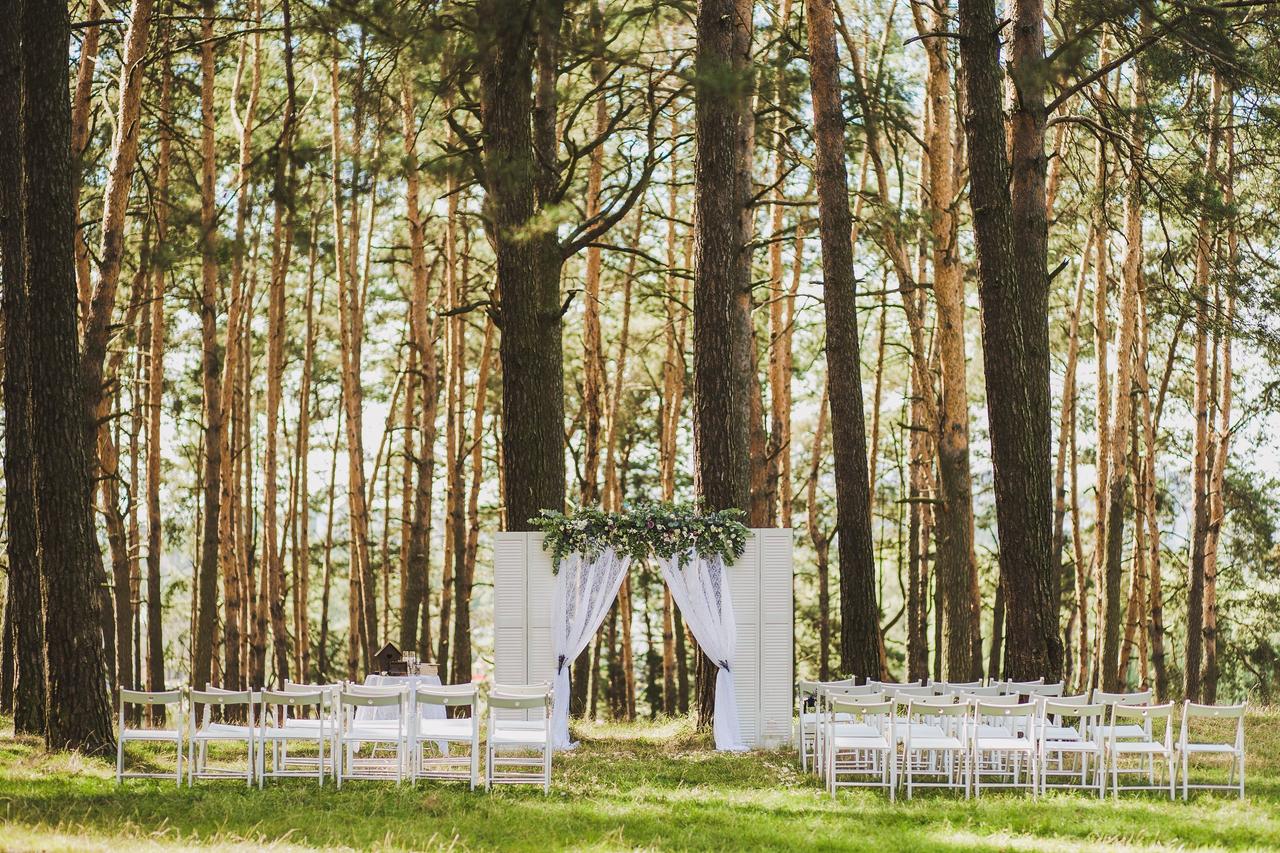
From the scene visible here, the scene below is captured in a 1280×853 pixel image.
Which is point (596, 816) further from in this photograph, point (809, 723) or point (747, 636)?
point (747, 636)

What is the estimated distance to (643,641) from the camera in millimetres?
30422

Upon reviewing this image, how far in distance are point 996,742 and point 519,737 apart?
10.6 feet

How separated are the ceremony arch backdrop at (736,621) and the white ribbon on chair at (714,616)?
0.06 ft

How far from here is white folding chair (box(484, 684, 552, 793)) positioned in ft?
28.9

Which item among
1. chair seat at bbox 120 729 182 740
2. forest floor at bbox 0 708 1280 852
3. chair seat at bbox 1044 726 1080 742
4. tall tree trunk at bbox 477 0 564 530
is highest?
tall tree trunk at bbox 477 0 564 530

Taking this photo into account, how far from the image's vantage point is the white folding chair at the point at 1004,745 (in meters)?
8.73

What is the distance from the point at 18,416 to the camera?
37.1 ft

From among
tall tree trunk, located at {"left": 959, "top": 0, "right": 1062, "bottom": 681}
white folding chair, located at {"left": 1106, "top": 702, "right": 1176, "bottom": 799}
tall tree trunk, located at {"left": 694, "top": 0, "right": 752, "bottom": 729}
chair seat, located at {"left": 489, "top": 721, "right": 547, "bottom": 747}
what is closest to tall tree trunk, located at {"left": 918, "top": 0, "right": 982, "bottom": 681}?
tall tree trunk, located at {"left": 959, "top": 0, "right": 1062, "bottom": 681}

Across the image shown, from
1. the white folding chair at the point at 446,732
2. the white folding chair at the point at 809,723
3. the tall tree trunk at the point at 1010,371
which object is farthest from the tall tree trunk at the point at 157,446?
the tall tree trunk at the point at 1010,371

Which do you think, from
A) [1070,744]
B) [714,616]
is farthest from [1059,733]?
[714,616]

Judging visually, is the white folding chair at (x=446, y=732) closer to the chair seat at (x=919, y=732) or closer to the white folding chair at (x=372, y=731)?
the white folding chair at (x=372, y=731)

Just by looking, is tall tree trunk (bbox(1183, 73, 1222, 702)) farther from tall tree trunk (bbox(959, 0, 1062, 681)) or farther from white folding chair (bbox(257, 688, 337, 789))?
white folding chair (bbox(257, 688, 337, 789))

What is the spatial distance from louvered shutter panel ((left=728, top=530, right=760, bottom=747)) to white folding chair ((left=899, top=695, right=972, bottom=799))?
1.54m

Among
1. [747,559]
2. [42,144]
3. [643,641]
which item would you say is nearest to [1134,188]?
[747,559]
